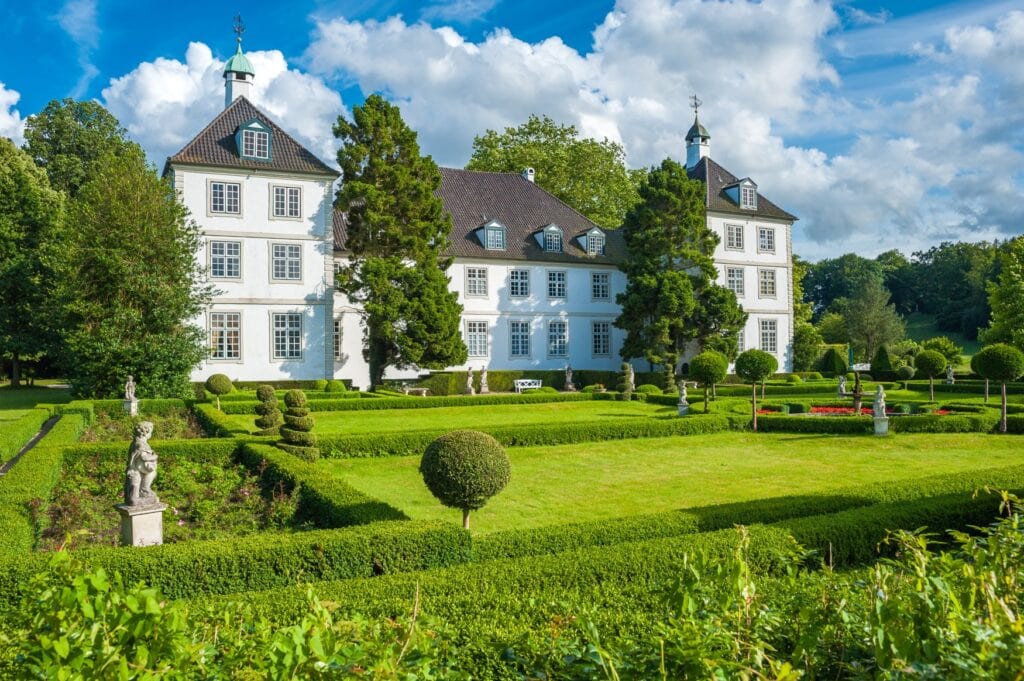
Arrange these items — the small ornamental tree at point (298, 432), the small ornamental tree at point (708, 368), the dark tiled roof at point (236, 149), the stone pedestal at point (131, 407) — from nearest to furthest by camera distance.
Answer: the small ornamental tree at point (298, 432)
the stone pedestal at point (131, 407)
the small ornamental tree at point (708, 368)
the dark tiled roof at point (236, 149)

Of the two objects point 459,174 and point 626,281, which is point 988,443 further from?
point 459,174

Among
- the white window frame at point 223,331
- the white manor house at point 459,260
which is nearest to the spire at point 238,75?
the white manor house at point 459,260

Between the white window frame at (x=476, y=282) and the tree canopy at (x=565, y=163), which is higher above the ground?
the tree canopy at (x=565, y=163)

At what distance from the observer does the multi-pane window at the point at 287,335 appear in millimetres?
29797

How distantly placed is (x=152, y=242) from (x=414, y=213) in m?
10.2

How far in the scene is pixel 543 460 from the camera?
1526 centimetres

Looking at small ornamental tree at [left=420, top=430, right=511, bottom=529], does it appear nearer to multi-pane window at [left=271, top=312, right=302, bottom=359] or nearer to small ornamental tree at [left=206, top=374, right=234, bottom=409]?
small ornamental tree at [left=206, top=374, right=234, bottom=409]

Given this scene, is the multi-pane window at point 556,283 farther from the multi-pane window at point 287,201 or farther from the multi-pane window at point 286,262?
the multi-pane window at point 287,201

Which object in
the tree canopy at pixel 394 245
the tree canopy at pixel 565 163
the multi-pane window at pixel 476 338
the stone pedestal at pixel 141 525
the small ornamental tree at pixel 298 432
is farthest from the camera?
the tree canopy at pixel 565 163

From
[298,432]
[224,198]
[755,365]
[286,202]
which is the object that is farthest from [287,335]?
[755,365]

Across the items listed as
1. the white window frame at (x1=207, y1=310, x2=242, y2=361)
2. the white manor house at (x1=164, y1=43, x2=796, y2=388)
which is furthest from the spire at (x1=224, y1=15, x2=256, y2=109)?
the white window frame at (x1=207, y1=310, x2=242, y2=361)

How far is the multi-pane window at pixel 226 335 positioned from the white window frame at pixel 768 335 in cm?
2472

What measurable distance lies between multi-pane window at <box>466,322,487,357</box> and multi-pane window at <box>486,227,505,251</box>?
358 cm

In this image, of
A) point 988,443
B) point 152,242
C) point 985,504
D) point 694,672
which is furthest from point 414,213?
point 694,672
